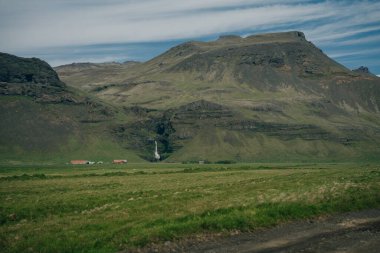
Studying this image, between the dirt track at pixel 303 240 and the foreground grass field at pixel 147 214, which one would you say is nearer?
the dirt track at pixel 303 240

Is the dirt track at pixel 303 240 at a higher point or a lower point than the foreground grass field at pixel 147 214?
lower

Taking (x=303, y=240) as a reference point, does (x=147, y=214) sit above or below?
above

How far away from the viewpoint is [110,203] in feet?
150

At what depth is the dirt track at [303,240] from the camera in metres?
28.6

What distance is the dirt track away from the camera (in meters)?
28.6

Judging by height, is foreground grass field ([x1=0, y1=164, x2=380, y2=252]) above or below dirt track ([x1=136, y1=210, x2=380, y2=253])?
above

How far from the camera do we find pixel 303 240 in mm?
30641

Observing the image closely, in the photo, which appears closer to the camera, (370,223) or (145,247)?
(145,247)

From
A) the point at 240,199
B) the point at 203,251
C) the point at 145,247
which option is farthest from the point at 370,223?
the point at 145,247

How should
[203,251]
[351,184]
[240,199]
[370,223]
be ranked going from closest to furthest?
[203,251], [370,223], [240,199], [351,184]

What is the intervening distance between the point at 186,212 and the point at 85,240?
9.94 m

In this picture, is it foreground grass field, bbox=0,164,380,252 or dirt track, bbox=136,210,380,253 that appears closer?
dirt track, bbox=136,210,380,253

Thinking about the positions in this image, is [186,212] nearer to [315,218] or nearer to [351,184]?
[315,218]

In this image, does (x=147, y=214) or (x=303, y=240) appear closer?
(x=303, y=240)
